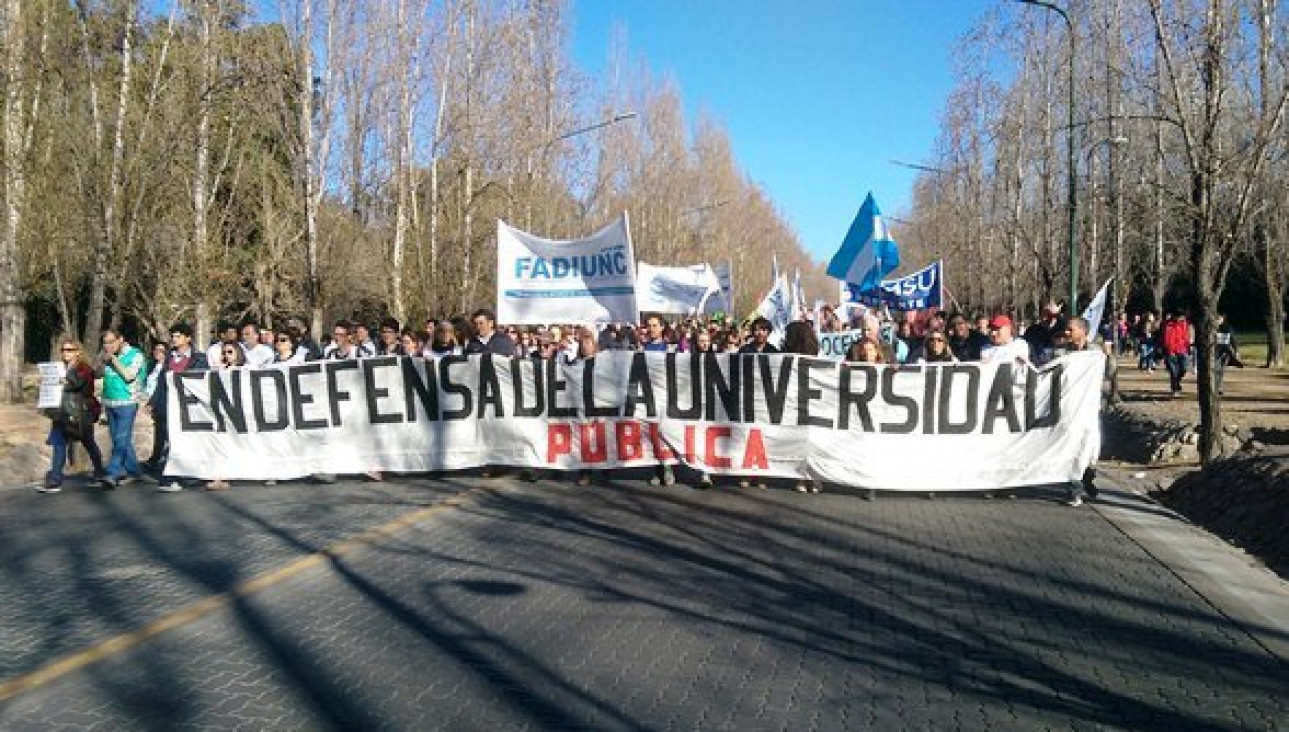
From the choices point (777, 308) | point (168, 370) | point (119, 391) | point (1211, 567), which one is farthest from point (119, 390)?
point (777, 308)

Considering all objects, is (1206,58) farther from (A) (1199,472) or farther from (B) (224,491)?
(B) (224,491)

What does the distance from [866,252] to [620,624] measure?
1260 cm

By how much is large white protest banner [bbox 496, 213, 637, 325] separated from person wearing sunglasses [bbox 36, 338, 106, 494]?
4710mm

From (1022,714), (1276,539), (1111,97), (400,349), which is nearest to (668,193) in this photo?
(1111,97)

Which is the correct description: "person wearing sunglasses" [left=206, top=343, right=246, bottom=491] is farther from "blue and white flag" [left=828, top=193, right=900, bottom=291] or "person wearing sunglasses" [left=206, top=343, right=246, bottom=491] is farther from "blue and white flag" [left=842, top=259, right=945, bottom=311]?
"blue and white flag" [left=842, top=259, right=945, bottom=311]

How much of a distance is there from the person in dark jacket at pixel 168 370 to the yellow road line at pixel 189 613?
445cm

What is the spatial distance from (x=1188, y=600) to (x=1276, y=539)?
96.1 inches

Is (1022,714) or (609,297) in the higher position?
(609,297)

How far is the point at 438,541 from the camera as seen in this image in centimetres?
859

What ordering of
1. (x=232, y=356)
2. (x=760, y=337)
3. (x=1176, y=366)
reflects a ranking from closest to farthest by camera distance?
(x=760, y=337) → (x=232, y=356) → (x=1176, y=366)

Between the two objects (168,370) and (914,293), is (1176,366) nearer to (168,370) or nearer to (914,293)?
(914,293)

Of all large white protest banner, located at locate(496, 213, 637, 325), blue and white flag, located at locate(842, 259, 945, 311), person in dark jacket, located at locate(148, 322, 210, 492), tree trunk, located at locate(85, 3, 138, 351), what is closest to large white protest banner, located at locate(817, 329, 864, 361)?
blue and white flag, located at locate(842, 259, 945, 311)

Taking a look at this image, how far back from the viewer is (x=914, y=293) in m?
22.2

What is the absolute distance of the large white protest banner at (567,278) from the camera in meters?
12.8
